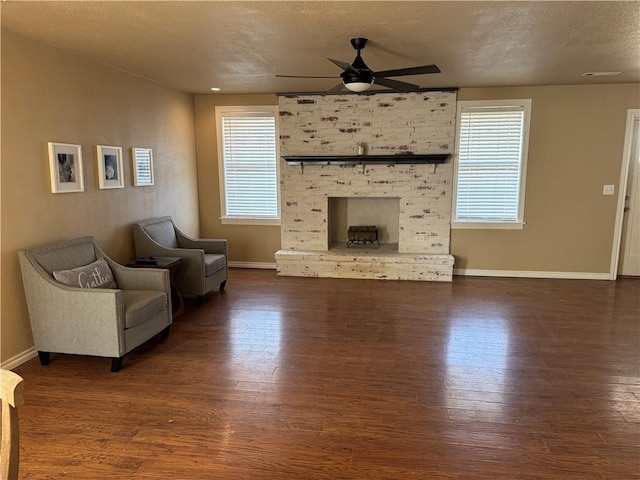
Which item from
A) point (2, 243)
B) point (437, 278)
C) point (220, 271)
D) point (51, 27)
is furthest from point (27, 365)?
point (437, 278)

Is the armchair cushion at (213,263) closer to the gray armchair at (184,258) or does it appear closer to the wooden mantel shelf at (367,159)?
the gray armchair at (184,258)

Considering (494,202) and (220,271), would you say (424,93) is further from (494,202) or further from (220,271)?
(220,271)

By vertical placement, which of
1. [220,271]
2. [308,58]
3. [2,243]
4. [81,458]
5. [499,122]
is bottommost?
[81,458]

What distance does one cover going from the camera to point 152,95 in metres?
5.27

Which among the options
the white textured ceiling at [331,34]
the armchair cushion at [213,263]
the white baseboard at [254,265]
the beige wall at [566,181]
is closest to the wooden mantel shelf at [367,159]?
the beige wall at [566,181]

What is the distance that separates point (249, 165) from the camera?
6.48 m

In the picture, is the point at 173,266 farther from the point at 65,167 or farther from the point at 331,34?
the point at 331,34

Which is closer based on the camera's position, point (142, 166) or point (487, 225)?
point (142, 166)

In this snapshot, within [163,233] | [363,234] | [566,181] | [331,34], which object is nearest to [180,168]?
[163,233]

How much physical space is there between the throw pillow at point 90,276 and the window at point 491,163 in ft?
14.5

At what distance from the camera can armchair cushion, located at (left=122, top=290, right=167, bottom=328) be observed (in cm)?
327

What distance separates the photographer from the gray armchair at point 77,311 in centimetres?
315

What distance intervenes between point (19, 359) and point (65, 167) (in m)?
1.63

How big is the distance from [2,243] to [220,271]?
2397mm
